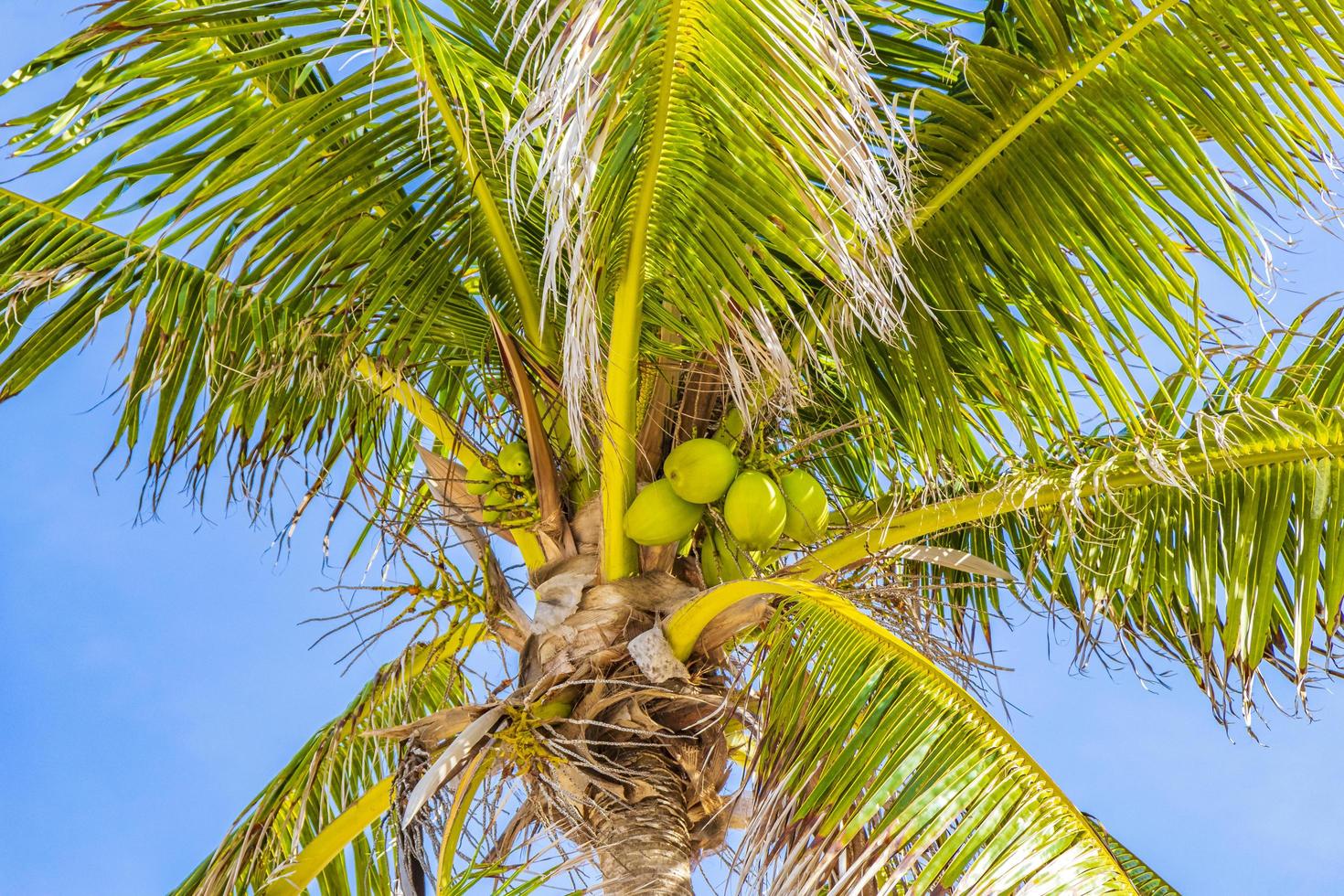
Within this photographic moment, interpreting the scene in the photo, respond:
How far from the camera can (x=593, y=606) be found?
8.88ft

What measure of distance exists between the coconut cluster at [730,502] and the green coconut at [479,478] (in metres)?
0.45

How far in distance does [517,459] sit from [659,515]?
0.48 meters

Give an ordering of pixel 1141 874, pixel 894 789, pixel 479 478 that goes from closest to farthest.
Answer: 1. pixel 894 789
2. pixel 479 478
3. pixel 1141 874

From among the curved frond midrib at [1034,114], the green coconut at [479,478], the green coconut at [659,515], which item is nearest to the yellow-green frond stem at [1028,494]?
the green coconut at [659,515]

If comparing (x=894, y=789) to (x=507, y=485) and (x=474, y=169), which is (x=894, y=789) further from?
(x=474, y=169)

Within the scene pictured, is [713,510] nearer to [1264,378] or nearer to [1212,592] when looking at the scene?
[1212,592]

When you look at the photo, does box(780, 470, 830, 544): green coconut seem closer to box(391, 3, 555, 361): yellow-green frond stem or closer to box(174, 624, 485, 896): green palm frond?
box(391, 3, 555, 361): yellow-green frond stem

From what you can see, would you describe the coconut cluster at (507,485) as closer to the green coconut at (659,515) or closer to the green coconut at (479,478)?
the green coconut at (479,478)

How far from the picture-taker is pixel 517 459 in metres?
2.94

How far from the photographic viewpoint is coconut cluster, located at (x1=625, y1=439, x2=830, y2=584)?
252 cm

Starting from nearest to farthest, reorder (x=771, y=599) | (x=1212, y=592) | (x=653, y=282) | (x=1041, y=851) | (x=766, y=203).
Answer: (x=1041, y=851) → (x=766, y=203) → (x=653, y=282) → (x=771, y=599) → (x=1212, y=592)

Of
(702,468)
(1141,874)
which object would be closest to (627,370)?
(702,468)

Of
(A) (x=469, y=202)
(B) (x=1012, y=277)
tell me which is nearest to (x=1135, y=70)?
(B) (x=1012, y=277)

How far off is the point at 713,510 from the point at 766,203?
0.84 metres
